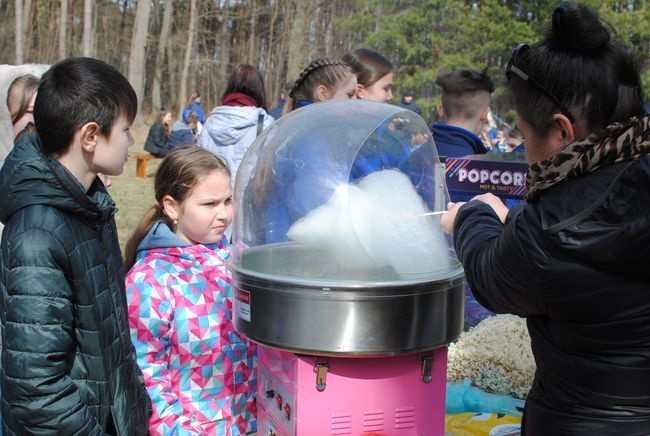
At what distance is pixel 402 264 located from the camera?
1715 millimetres

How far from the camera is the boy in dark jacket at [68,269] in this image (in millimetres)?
1580

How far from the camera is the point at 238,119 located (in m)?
4.68

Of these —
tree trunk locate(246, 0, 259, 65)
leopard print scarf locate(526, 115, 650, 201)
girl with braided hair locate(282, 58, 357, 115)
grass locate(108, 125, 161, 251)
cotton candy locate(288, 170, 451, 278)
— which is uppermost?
tree trunk locate(246, 0, 259, 65)

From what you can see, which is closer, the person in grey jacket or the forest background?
the person in grey jacket

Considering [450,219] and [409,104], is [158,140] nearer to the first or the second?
[409,104]

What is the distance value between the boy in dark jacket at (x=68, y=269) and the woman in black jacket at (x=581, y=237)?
0.93 meters

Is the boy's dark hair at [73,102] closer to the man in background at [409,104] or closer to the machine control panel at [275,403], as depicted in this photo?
the machine control panel at [275,403]

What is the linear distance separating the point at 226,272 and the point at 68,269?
667 mm

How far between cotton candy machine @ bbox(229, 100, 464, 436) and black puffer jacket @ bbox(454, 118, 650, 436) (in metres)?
0.24

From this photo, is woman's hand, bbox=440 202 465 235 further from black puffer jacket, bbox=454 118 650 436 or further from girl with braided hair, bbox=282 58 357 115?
girl with braided hair, bbox=282 58 357 115

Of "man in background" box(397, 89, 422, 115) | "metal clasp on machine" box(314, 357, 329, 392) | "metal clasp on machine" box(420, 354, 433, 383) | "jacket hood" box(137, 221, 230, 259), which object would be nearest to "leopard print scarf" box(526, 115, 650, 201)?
"metal clasp on machine" box(420, 354, 433, 383)

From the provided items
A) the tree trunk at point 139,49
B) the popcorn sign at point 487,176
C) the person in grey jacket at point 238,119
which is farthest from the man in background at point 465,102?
the tree trunk at point 139,49

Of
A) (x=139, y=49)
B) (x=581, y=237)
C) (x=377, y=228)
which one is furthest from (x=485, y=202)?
(x=139, y=49)

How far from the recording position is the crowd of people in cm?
140
